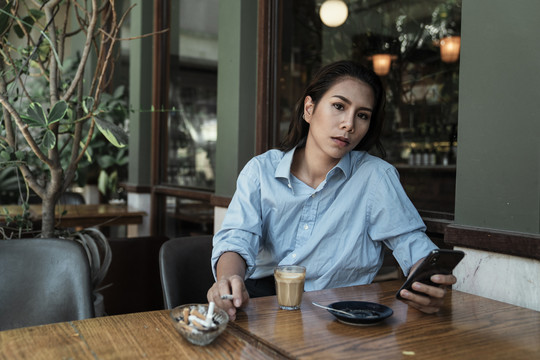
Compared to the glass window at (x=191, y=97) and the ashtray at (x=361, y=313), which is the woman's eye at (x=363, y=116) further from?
the glass window at (x=191, y=97)

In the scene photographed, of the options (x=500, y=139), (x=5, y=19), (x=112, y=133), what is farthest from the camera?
(x=112, y=133)

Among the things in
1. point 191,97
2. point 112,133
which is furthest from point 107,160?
point 112,133

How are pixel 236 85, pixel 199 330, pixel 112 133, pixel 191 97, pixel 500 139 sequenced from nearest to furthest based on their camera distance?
pixel 199 330
pixel 500 139
pixel 112 133
pixel 236 85
pixel 191 97

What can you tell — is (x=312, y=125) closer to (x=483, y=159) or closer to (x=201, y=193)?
(x=483, y=159)

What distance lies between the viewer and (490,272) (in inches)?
56.3

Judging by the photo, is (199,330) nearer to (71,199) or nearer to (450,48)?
(71,199)

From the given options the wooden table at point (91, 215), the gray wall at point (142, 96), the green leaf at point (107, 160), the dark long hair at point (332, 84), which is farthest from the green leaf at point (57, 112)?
the green leaf at point (107, 160)

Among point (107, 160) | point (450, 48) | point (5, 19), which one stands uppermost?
point (450, 48)

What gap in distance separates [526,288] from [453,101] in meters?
4.27

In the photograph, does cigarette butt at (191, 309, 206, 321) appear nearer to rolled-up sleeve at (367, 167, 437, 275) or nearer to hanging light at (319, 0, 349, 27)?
rolled-up sleeve at (367, 167, 437, 275)

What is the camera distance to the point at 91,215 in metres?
3.18

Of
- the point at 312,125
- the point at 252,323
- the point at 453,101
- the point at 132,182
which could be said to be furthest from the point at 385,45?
the point at 252,323

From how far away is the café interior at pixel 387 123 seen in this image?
1.36 m

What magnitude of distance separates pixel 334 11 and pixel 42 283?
9.25 feet
